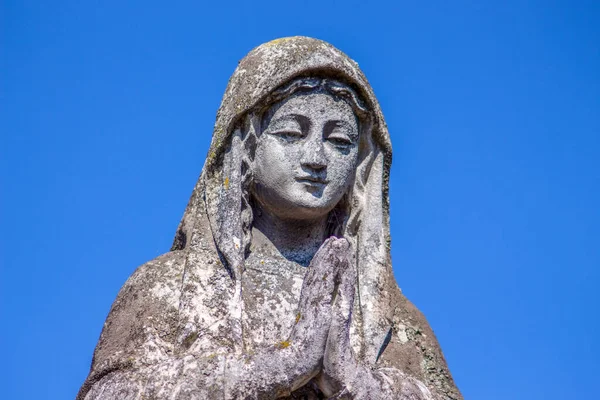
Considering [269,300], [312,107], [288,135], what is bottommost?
[269,300]

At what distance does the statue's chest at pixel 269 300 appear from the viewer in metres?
14.1

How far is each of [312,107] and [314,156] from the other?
1.57 ft

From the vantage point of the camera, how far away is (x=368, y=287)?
14664 mm

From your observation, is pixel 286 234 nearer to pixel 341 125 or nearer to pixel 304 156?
pixel 304 156

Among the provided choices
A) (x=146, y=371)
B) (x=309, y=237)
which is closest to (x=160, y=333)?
(x=146, y=371)

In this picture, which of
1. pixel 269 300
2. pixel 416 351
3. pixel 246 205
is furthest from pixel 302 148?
pixel 416 351

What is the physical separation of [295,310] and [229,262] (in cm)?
74

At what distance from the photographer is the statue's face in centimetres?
1445

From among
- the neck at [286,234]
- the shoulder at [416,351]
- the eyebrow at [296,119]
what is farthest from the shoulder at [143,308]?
the shoulder at [416,351]

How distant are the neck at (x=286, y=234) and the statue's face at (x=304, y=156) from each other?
11 cm

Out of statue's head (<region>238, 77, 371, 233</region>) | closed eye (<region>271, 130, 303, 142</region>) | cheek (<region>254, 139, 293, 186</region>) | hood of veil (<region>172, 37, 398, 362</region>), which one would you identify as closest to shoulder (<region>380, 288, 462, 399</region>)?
hood of veil (<region>172, 37, 398, 362</region>)

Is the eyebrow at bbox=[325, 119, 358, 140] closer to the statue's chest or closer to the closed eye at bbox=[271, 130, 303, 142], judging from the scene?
the closed eye at bbox=[271, 130, 303, 142]

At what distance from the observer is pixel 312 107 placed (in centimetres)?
1458

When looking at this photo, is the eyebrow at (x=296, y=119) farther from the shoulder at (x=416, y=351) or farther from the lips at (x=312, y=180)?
the shoulder at (x=416, y=351)
